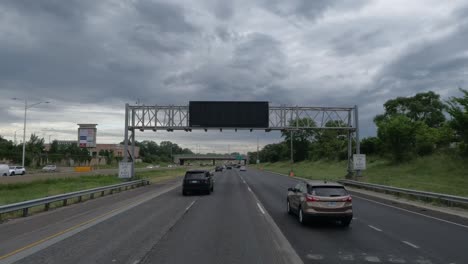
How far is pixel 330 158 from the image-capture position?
93.1 meters

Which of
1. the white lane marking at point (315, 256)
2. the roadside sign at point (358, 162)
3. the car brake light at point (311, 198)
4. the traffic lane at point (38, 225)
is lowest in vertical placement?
the traffic lane at point (38, 225)

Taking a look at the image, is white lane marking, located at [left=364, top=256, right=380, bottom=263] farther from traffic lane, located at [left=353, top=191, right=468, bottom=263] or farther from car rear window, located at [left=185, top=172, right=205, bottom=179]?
car rear window, located at [left=185, top=172, right=205, bottom=179]

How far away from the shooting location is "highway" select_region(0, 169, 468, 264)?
347 inches

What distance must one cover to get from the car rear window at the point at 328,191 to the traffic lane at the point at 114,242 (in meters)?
4.71

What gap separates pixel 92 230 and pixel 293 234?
19.3 ft

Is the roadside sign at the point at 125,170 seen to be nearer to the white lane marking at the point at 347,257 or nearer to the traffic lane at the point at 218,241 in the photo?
the traffic lane at the point at 218,241

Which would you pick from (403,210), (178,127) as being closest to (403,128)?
(178,127)

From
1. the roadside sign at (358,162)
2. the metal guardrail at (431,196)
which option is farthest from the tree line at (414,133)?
the metal guardrail at (431,196)

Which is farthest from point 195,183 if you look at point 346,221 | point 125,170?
point 346,221

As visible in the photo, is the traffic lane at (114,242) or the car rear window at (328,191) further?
the car rear window at (328,191)

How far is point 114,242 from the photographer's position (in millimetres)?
10484

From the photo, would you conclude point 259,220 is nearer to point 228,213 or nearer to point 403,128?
point 228,213

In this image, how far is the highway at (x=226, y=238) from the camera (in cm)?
881

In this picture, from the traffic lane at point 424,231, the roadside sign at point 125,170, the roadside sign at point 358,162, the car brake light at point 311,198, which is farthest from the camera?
the roadside sign at point 358,162
